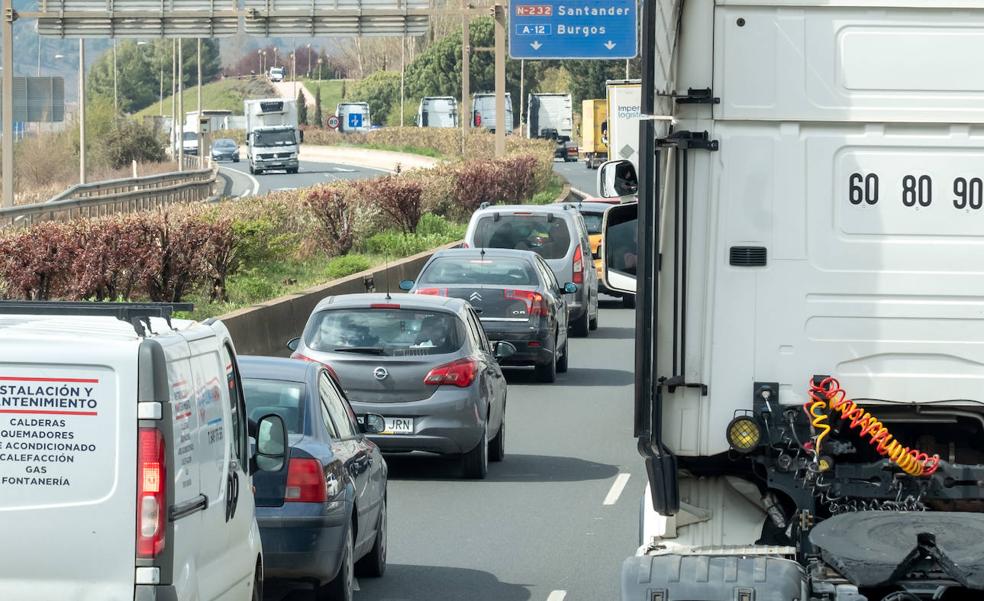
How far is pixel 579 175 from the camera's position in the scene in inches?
3324

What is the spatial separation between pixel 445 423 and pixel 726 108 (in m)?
7.70

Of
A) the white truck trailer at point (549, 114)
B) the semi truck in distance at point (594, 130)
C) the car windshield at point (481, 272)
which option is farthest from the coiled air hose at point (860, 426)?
the white truck trailer at point (549, 114)

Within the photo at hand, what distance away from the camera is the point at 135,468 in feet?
20.1

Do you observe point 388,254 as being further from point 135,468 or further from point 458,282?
point 135,468

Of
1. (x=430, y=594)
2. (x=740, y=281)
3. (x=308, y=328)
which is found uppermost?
(x=740, y=281)

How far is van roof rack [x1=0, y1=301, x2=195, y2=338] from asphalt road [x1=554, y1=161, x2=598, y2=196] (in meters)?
55.9

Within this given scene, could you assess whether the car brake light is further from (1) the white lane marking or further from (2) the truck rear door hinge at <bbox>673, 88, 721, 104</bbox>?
(2) the truck rear door hinge at <bbox>673, 88, 721, 104</bbox>

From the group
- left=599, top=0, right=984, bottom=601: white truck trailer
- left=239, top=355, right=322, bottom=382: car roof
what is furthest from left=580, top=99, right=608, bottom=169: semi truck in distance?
left=599, top=0, right=984, bottom=601: white truck trailer

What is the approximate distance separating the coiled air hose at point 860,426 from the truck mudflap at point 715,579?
0.77 m

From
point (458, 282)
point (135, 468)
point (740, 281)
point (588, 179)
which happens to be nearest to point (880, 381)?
point (740, 281)

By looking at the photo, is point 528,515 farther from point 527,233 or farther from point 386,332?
point 527,233

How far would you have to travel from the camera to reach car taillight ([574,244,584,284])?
2636 cm

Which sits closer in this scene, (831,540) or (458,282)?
(831,540)

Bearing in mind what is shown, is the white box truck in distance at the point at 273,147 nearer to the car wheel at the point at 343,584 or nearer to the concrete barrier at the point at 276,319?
the concrete barrier at the point at 276,319
